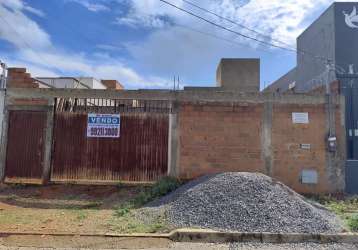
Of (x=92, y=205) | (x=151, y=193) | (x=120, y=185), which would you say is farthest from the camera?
(x=120, y=185)

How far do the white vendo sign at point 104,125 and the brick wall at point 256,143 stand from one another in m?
2.09

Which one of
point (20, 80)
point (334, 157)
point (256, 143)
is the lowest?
point (334, 157)

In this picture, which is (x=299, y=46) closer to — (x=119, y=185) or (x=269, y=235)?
(x=119, y=185)

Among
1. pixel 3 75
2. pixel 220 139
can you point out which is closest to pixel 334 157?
pixel 220 139

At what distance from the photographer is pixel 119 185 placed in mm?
11789

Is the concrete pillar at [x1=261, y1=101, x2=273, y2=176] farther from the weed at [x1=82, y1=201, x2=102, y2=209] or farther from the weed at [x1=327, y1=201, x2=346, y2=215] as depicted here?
the weed at [x1=82, y1=201, x2=102, y2=209]

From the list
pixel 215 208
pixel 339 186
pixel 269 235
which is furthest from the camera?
pixel 339 186

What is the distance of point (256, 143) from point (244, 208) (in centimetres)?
375

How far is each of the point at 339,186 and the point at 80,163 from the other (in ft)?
26.4

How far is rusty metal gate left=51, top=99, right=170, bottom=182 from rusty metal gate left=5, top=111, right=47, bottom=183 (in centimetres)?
49

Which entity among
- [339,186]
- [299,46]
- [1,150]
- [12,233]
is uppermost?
[299,46]

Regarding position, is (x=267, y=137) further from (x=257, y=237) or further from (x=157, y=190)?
(x=257, y=237)

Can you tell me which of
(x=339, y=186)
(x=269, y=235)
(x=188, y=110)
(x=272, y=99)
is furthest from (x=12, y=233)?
(x=339, y=186)

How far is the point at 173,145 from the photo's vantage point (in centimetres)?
1181
